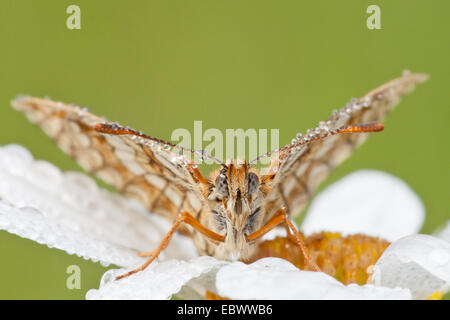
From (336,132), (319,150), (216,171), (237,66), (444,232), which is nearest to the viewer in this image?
(336,132)

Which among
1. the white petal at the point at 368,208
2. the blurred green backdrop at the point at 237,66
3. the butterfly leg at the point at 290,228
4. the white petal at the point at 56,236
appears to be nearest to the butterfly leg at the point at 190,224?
the butterfly leg at the point at 290,228

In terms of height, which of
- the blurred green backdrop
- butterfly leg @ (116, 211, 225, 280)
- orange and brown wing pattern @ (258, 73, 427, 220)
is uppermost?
the blurred green backdrop

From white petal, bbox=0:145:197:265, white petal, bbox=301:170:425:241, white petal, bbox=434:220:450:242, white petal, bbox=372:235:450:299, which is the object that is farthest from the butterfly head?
white petal, bbox=301:170:425:241

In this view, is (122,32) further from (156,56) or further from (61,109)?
(61,109)

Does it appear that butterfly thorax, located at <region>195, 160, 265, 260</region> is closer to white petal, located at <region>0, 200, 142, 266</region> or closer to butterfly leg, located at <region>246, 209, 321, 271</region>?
→ butterfly leg, located at <region>246, 209, 321, 271</region>

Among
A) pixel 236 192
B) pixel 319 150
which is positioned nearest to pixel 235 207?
pixel 236 192

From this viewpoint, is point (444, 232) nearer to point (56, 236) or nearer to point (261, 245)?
point (261, 245)
